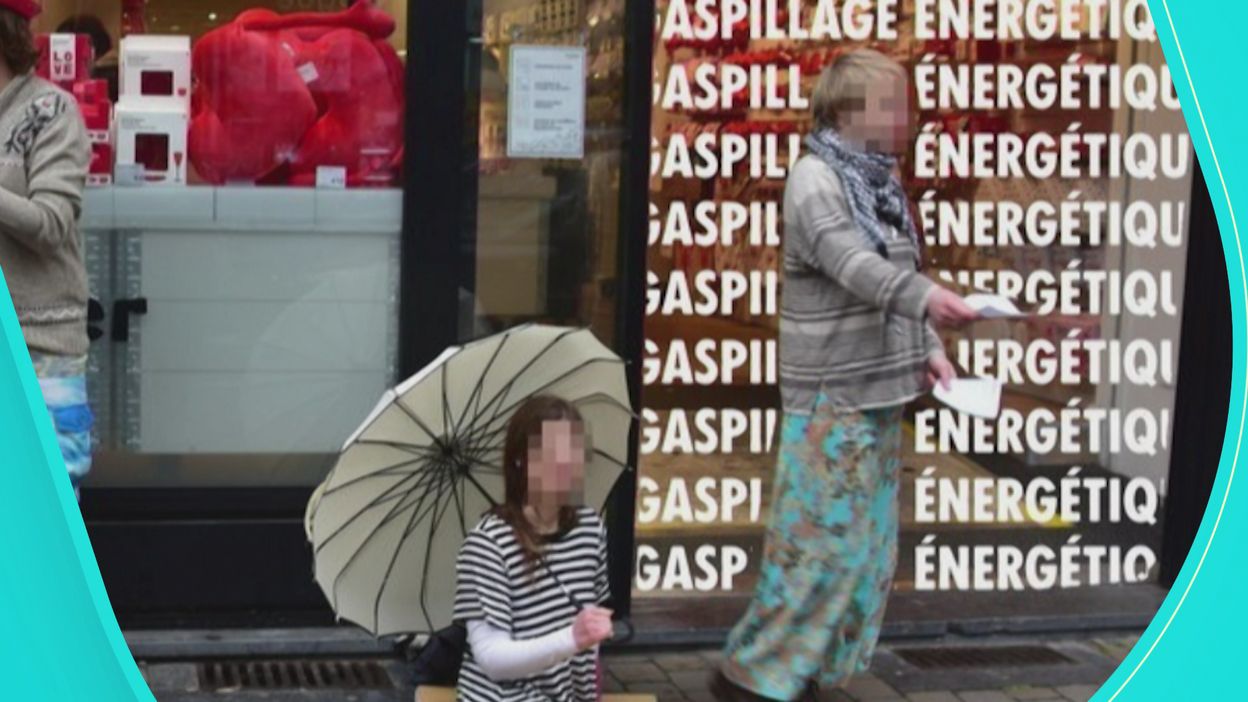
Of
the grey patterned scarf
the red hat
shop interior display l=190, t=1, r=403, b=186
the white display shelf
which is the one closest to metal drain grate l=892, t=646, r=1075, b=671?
the grey patterned scarf

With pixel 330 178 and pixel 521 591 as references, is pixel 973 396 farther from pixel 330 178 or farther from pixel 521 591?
pixel 330 178

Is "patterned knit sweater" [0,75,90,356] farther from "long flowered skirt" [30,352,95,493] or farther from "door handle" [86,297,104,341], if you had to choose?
"door handle" [86,297,104,341]

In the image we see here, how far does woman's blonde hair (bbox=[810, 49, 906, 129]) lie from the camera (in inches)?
205

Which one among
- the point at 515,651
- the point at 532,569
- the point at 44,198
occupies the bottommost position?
the point at 515,651

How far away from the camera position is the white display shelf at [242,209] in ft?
19.4

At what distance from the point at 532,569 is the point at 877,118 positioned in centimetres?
144

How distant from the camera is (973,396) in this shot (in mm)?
4996

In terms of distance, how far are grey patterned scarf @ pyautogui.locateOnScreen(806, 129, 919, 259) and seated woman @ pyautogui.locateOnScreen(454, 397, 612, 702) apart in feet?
3.46

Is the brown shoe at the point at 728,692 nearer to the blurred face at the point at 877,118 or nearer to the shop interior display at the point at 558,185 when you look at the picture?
the shop interior display at the point at 558,185

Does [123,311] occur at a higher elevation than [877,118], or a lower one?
lower

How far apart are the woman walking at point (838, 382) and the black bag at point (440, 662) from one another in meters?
0.77

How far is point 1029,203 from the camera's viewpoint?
6848 millimetres

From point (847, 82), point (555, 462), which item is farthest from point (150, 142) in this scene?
point (555, 462)

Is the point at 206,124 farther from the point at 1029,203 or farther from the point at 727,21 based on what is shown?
the point at 1029,203
